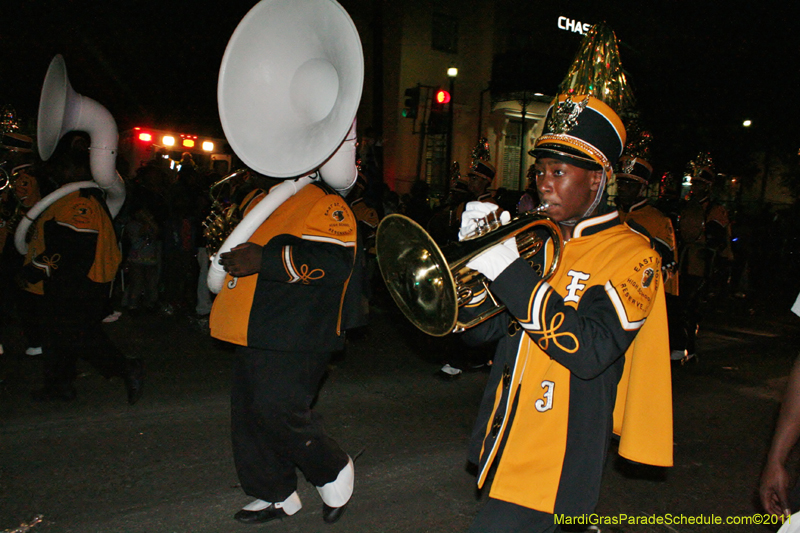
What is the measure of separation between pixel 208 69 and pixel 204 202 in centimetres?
651

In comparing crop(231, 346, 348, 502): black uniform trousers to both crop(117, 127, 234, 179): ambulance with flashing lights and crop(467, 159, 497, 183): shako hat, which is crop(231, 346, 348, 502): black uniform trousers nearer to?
crop(467, 159, 497, 183): shako hat

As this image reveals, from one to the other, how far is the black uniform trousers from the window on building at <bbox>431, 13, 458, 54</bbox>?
19935mm

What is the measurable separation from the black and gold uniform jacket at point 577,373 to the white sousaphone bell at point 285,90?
123cm

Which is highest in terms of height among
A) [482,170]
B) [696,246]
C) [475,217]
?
[482,170]

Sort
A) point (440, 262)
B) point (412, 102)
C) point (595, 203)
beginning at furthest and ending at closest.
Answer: point (412, 102) < point (595, 203) < point (440, 262)

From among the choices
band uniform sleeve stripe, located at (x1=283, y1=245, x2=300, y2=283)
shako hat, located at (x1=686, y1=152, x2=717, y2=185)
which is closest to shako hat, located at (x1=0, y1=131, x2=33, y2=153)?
band uniform sleeve stripe, located at (x1=283, y1=245, x2=300, y2=283)

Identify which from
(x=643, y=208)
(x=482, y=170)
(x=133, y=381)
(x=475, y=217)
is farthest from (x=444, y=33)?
(x=475, y=217)

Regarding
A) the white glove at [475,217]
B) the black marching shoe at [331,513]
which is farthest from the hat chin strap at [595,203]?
the black marching shoe at [331,513]

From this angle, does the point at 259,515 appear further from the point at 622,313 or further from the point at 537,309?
the point at 622,313

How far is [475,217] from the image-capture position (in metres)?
2.08

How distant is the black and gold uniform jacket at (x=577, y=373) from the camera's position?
1843 millimetres

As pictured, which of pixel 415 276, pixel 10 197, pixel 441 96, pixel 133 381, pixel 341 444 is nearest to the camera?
pixel 415 276

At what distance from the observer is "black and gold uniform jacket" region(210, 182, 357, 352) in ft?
9.20

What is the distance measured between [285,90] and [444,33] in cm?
2008
